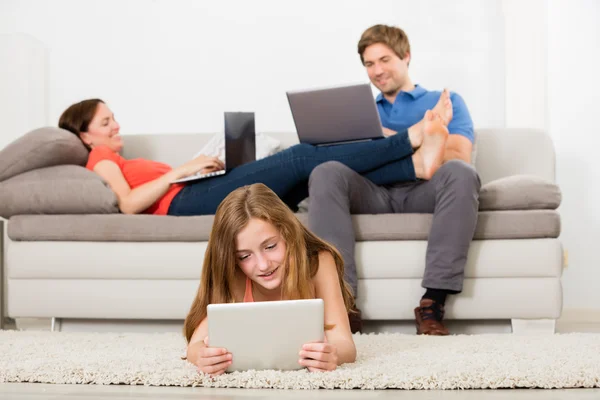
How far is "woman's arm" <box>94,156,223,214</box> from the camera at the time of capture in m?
2.75

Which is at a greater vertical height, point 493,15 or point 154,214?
point 493,15

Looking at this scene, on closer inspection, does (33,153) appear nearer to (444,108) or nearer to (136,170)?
(136,170)

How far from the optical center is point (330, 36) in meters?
3.79

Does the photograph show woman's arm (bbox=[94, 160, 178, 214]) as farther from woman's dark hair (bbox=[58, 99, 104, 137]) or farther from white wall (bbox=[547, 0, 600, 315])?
white wall (bbox=[547, 0, 600, 315])

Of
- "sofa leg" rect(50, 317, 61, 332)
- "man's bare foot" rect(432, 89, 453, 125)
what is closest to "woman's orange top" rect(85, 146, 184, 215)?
"sofa leg" rect(50, 317, 61, 332)

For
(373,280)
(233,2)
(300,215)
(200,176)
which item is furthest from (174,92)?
(373,280)

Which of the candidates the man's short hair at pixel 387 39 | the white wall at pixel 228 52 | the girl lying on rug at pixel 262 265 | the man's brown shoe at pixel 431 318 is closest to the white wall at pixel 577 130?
the white wall at pixel 228 52

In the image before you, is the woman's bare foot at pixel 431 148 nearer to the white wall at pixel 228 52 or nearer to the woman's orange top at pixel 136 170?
the woman's orange top at pixel 136 170

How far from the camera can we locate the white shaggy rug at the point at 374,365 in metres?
1.40

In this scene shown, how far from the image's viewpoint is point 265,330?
1.46 m

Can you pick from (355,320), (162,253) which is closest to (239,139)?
(162,253)

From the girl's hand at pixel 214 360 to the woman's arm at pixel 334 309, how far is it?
0.22m

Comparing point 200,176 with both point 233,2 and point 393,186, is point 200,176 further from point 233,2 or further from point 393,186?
point 233,2

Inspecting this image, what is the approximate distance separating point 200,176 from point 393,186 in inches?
27.9
